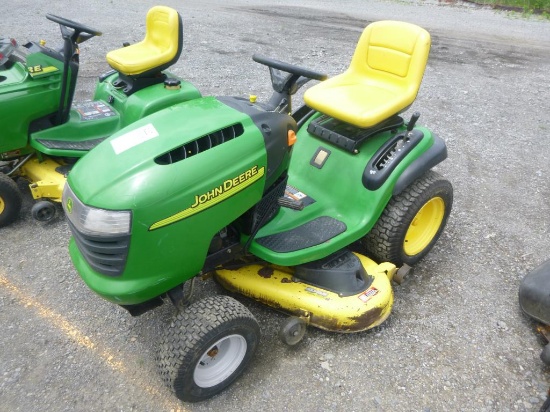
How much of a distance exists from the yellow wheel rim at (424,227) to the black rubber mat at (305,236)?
1.78ft

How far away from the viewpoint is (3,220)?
9.32 feet

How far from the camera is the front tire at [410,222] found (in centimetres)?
233

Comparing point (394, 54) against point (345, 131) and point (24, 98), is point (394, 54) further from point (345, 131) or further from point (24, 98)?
point (24, 98)

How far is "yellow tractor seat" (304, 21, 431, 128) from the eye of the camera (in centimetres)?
225

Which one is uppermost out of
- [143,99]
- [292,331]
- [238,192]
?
[238,192]

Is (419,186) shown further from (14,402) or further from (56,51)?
(56,51)

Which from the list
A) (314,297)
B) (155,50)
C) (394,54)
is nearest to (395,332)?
(314,297)

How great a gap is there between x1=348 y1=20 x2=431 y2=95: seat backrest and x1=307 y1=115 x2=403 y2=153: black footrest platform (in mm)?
196

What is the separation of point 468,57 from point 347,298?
5.27m

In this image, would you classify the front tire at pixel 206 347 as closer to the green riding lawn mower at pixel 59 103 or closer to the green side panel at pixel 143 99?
the green riding lawn mower at pixel 59 103

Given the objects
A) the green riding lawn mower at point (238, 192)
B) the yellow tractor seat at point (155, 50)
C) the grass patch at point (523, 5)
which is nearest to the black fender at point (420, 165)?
the green riding lawn mower at point (238, 192)

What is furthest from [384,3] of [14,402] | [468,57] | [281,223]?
[14,402]

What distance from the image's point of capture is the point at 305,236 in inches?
84.7

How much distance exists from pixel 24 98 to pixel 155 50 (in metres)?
0.98
